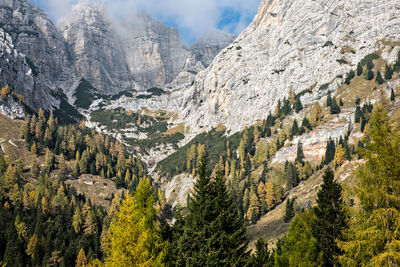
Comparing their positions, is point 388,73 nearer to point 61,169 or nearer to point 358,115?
point 358,115

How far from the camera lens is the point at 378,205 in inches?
711

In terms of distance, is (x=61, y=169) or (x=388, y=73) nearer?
(x=61, y=169)

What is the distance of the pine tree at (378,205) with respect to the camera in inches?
638

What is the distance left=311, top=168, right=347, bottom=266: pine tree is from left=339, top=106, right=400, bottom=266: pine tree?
36.8 ft

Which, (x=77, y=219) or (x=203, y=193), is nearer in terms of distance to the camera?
(x=203, y=193)

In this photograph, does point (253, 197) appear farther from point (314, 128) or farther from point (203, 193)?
point (203, 193)

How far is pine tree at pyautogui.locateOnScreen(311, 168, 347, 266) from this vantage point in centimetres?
2923

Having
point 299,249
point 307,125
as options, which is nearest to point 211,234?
point 299,249

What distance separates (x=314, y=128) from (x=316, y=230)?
134575 mm

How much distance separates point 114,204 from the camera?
13125 cm

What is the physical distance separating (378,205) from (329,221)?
1347 centimetres

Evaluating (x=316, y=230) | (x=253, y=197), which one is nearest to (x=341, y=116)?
(x=253, y=197)

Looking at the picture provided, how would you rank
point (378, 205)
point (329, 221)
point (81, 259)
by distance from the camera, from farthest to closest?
1. point (81, 259)
2. point (329, 221)
3. point (378, 205)

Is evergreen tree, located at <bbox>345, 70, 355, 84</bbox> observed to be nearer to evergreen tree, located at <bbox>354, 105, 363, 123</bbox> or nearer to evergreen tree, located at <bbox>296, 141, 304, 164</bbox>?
evergreen tree, located at <bbox>354, 105, 363, 123</bbox>
